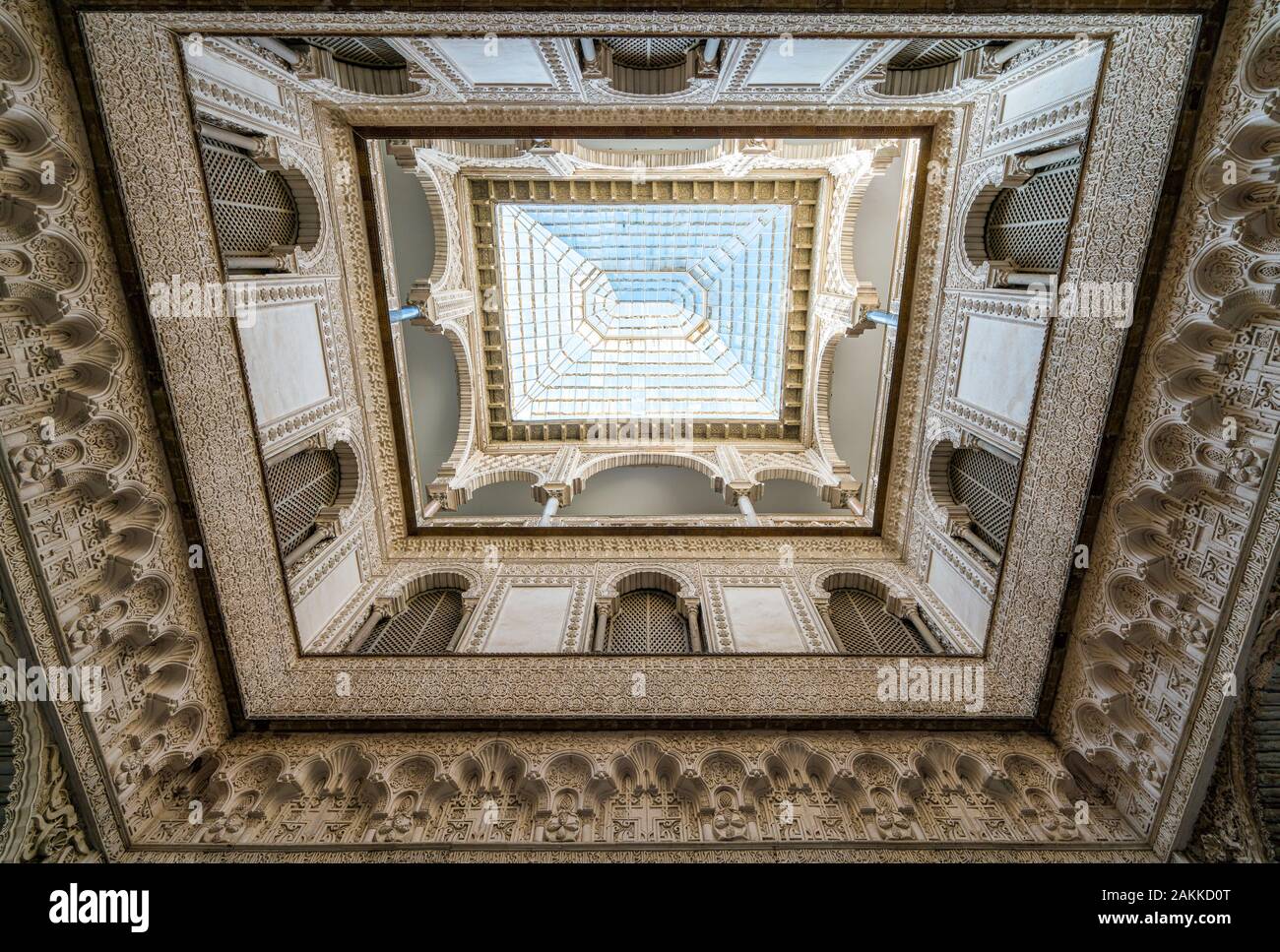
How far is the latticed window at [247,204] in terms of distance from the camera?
7.69 meters

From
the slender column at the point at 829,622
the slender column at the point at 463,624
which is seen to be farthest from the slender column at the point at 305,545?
the slender column at the point at 829,622

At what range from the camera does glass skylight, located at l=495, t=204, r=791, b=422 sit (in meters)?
15.5

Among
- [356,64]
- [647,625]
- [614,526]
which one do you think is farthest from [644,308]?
[647,625]

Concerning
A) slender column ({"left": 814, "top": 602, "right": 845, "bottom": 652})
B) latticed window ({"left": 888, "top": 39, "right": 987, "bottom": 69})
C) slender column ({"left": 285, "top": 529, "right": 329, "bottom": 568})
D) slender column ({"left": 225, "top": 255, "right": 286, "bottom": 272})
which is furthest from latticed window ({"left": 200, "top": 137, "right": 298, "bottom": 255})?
slender column ({"left": 814, "top": 602, "right": 845, "bottom": 652})

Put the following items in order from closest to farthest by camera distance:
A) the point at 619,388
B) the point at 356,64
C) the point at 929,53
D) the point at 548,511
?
the point at 929,53, the point at 356,64, the point at 548,511, the point at 619,388

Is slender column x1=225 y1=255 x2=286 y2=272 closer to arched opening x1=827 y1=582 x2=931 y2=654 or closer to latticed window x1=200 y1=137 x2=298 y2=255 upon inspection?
latticed window x1=200 y1=137 x2=298 y2=255

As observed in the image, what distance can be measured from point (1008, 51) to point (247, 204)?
1008cm

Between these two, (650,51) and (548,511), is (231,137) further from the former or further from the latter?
(548,511)

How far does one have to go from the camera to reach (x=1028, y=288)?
772 centimetres

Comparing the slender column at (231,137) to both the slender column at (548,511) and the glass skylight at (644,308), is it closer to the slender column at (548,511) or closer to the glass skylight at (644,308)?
the slender column at (548,511)

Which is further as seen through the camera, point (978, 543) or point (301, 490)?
point (301, 490)

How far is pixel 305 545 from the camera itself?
9.00m

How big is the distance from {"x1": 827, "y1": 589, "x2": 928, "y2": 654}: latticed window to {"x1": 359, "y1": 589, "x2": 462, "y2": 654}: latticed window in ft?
20.2

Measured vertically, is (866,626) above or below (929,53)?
below
